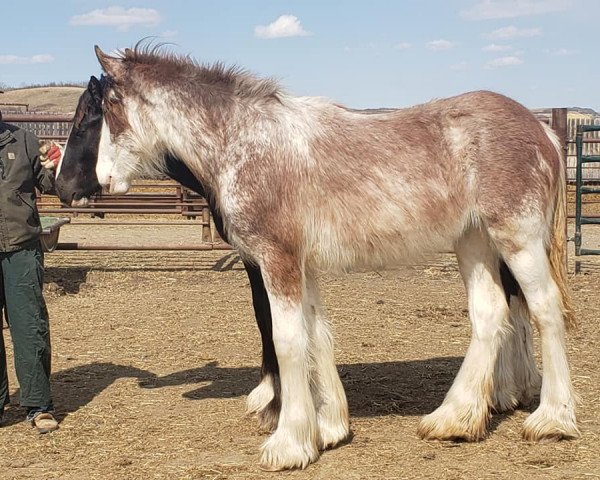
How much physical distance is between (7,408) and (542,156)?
12.2ft

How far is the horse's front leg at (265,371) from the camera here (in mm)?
4648

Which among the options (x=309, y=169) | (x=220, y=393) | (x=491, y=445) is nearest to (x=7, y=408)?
(x=220, y=393)

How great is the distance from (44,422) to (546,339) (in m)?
2.95

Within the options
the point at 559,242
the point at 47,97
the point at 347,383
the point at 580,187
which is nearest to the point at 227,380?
the point at 347,383

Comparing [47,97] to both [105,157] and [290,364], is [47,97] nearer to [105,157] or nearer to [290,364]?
[105,157]

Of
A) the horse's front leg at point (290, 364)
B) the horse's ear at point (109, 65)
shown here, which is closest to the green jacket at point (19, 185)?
the horse's ear at point (109, 65)

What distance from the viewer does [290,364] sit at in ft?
13.5

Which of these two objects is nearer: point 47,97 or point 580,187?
point 580,187

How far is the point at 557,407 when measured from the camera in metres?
4.34

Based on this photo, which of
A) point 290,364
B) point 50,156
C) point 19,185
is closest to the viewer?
point 290,364

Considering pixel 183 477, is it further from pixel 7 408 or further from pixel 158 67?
pixel 158 67

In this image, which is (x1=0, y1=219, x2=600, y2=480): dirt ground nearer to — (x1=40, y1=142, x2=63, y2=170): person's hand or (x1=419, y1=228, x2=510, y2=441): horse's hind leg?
(x1=419, y1=228, x2=510, y2=441): horse's hind leg

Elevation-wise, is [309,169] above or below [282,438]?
above

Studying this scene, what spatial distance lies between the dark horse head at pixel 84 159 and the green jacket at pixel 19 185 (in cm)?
34
